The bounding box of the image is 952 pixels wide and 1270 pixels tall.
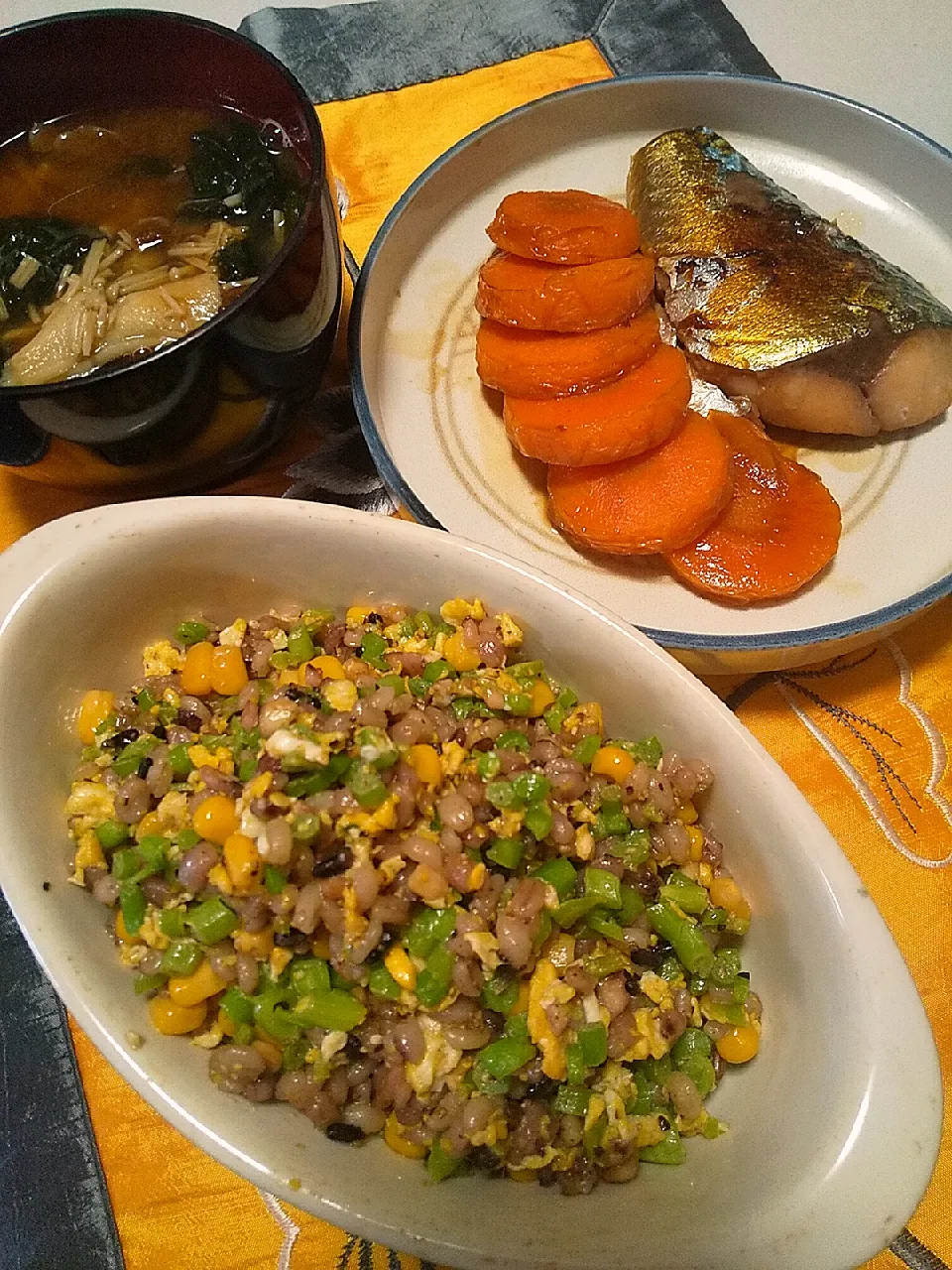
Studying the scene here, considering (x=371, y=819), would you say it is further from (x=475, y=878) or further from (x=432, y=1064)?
(x=432, y=1064)

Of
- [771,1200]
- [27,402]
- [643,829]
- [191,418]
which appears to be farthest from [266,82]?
[771,1200]

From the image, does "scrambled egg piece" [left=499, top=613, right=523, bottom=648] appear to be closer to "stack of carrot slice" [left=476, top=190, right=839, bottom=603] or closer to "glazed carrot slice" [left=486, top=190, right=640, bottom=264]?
"stack of carrot slice" [left=476, top=190, right=839, bottom=603]

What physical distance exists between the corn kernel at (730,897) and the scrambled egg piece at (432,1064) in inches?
14.1

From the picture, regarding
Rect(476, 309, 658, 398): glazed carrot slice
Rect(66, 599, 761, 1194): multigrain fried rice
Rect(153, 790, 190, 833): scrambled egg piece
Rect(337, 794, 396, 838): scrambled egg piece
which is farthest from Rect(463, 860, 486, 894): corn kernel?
Rect(476, 309, 658, 398): glazed carrot slice

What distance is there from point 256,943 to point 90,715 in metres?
0.38

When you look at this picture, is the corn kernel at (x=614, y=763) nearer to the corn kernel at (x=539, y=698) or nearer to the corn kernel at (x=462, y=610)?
the corn kernel at (x=539, y=698)

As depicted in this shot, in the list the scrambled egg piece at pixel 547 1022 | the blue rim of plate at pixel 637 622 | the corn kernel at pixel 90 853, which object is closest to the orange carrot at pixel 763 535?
the blue rim of plate at pixel 637 622

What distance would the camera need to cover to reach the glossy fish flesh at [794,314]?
Answer: 1.71 metres

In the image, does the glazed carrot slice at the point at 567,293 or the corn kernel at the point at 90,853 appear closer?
the corn kernel at the point at 90,853

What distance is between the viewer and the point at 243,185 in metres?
1.58

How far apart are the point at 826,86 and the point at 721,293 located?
1.03m

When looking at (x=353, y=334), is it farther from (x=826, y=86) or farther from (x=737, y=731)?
(x=826, y=86)

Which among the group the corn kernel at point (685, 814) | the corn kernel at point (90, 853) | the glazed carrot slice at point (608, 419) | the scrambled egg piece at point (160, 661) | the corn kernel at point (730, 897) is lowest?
the corn kernel at point (90, 853)

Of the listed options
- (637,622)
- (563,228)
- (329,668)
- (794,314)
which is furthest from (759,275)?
(329,668)
